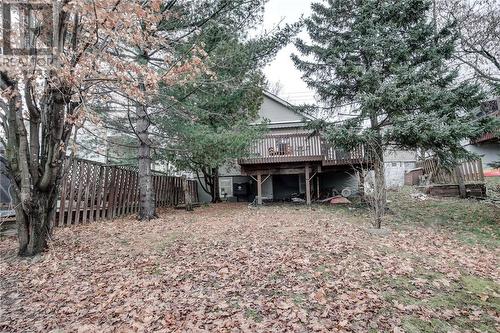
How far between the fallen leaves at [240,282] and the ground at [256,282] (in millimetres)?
19

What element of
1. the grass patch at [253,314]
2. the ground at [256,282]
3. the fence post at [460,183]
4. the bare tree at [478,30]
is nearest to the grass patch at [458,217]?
the ground at [256,282]

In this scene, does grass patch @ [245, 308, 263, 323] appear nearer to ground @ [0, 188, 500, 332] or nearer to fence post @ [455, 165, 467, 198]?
ground @ [0, 188, 500, 332]

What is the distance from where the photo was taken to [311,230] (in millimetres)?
7234

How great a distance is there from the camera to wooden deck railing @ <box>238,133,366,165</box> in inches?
495

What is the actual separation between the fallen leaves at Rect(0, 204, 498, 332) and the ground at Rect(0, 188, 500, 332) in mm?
19

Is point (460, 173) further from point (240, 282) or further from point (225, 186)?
point (240, 282)

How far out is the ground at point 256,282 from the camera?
3.39 metres

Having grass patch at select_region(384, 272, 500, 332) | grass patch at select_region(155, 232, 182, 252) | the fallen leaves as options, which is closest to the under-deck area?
grass patch at select_region(155, 232, 182, 252)

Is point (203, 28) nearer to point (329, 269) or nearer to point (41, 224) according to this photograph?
point (41, 224)

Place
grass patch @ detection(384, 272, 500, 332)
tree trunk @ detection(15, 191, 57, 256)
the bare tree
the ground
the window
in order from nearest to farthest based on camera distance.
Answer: grass patch @ detection(384, 272, 500, 332) < the ground < tree trunk @ detection(15, 191, 57, 256) < the bare tree < the window

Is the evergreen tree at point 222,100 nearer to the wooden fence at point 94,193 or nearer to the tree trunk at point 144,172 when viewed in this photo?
the tree trunk at point 144,172

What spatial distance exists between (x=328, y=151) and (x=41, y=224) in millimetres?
10602

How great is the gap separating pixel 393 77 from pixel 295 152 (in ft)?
15.4

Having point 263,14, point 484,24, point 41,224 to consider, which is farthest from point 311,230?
point 484,24
